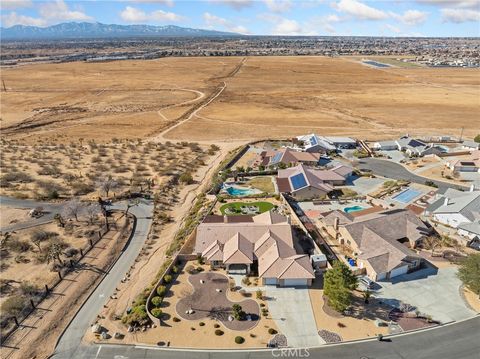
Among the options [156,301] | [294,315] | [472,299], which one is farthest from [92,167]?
[472,299]

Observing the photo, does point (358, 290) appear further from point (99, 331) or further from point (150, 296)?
point (99, 331)

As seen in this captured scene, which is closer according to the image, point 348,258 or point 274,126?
point 348,258

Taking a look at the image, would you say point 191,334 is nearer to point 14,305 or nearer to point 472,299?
point 14,305

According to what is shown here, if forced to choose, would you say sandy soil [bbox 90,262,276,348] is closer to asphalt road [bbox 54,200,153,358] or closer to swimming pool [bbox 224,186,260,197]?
asphalt road [bbox 54,200,153,358]

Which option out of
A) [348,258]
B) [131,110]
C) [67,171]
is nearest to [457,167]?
[348,258]

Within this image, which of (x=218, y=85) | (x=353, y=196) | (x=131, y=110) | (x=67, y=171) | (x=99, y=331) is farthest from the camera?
(x=218, y=85)

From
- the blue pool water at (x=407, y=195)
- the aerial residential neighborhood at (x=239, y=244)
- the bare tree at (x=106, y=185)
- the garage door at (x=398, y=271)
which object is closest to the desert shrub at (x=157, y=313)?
the aerial residential neighborhood at (x=239, y=244)

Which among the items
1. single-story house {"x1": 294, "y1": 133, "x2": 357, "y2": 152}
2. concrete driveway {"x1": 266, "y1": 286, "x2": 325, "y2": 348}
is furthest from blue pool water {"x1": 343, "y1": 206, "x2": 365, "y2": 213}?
single-story house {"x1": 294, "y1": 133, "x2": 357, "y2": 152}
